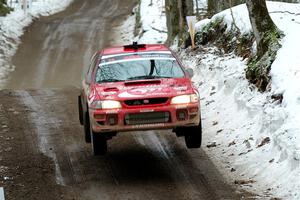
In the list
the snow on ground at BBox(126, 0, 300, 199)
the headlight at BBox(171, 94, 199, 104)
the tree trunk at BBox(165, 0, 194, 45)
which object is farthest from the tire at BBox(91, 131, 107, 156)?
the tree trunk at BBox(165, 0, 194, 45)

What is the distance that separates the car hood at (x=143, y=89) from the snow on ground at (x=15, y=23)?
1536cm

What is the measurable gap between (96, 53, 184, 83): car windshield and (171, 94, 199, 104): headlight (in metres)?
0.92

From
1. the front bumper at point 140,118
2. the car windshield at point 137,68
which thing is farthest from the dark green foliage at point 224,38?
the front bumper at point 140,118

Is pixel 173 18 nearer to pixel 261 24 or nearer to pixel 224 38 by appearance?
pixel 224 38

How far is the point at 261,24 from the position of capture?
11.8 metres

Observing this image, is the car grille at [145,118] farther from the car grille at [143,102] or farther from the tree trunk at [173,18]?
the tree trunk at [173,18]

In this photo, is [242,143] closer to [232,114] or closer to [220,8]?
[232,114]

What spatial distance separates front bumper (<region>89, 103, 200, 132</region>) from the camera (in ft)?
26.6

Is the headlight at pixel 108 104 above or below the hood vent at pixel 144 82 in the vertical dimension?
below

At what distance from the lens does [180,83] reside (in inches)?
345

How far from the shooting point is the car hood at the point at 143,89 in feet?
26.9

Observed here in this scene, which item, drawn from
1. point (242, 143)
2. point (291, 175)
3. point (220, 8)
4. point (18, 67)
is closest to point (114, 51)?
point (242, 143)

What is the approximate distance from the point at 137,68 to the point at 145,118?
4.88ft

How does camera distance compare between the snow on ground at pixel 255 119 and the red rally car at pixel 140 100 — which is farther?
the red rally car at pixel 140 100
